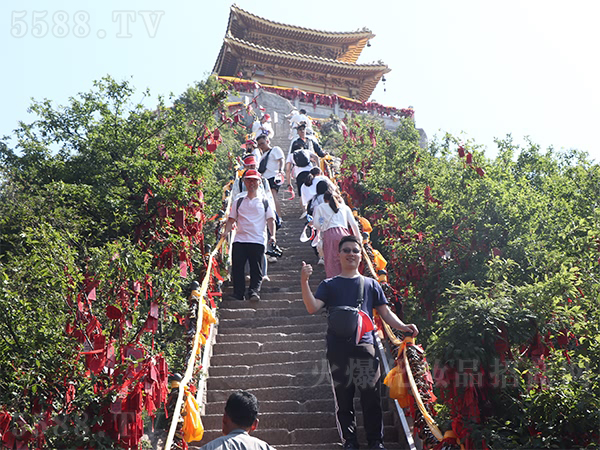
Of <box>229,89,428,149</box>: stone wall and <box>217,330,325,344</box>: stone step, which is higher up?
<box>229,89,428,149</box>: stone wall

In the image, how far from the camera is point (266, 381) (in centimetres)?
673

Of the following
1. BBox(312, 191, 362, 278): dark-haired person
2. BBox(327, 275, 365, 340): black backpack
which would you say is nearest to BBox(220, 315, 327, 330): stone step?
BBox(312, 191, 362, 278): dark-haired person

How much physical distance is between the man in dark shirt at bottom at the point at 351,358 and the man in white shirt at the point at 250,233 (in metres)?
2.98

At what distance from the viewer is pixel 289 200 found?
14.8 m

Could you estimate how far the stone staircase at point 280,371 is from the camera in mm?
5859

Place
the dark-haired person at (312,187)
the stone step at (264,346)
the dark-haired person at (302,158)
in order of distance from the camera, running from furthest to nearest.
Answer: the dark-haired person at (302,158)
the dark-haired person at (312,187)
the stone step at (264,346)

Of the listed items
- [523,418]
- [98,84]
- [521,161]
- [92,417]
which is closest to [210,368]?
[92,417]

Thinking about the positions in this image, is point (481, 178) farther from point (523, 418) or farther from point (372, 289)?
point (523, 418)

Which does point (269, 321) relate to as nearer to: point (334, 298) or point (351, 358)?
point (334, 298)

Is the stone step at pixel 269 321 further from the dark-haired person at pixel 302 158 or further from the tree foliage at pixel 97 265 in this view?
the dark-haired person at pixel 302 158

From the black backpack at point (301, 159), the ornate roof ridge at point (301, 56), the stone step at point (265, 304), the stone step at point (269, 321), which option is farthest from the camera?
the ornate roof ridge at point (301, 56)

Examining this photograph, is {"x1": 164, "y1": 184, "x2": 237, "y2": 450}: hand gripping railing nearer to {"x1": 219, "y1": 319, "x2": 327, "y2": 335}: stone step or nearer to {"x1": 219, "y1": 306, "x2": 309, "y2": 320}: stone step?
{"x1": 219, "y1": 319, "x2": 327, "y2": 335}: stone step

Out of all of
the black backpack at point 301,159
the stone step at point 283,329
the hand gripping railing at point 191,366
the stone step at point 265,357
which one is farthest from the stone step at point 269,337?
the black backpack at point 301,159

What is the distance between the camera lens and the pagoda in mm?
31031
